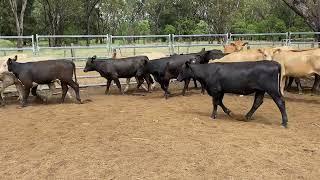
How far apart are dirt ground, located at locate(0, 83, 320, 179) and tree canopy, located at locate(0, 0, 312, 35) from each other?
3374cm

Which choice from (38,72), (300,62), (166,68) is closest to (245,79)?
(300,62)

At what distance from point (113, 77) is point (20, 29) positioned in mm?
20457

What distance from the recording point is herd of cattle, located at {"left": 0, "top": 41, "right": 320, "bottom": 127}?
8188 millimetres

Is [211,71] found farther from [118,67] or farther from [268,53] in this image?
[118,67]

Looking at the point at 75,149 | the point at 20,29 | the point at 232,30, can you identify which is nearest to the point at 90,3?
the point at 20,29

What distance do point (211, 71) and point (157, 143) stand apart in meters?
2.75

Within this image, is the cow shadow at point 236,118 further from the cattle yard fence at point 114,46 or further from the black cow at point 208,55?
the cattle yard fence at point 114,46

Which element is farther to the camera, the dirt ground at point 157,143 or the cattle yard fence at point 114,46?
the cattle yard fence at point 114,46

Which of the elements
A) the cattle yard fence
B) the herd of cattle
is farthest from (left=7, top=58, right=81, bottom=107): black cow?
the cattle yard fence

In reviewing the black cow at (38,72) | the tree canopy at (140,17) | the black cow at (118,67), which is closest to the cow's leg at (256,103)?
the black cow at (118,67)

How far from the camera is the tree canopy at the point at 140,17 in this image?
4456cm

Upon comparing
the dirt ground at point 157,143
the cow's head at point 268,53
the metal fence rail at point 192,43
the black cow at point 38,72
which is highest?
the metal fence rail at point 192,43

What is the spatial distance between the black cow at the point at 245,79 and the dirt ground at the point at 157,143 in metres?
0.49

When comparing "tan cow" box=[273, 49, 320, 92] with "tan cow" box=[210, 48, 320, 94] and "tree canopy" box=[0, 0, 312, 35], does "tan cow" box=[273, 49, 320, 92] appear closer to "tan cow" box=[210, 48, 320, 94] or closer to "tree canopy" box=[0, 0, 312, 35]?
"tan cow" box=[210, 48, 320, 94]
